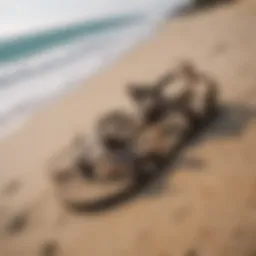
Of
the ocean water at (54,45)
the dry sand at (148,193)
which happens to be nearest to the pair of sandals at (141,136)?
the dry sand at (148,193)

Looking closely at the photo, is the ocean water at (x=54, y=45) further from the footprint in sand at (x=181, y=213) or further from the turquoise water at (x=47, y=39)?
the footprint in sand at (x=181, y=213)

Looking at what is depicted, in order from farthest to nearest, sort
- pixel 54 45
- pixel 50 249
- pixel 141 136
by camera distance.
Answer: pixel 54 45
pixel 141 136
pixel 50 249

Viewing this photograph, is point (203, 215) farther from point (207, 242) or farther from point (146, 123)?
point (146, 123)

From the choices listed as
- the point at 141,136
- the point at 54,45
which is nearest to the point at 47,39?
the point at 54,45

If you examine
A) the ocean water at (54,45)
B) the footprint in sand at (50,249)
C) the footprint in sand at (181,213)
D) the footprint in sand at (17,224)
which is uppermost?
the ocean water at (54,45)

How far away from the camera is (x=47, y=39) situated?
112 centimetres

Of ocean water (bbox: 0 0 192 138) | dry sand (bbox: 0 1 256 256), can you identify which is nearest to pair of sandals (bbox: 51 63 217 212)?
dry sand (bbox: 0 1 256 256)

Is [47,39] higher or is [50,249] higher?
[47,39]

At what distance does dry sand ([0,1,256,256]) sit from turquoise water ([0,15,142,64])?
94 millimetres

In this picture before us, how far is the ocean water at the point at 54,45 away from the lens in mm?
1035

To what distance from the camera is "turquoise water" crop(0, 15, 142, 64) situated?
3.54ft

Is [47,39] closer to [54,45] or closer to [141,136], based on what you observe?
[54,45]

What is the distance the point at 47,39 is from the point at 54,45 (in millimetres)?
24

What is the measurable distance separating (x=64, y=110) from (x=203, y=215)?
0.42 m
